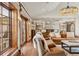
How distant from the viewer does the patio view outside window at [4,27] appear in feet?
8.22

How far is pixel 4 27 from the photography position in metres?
2.62

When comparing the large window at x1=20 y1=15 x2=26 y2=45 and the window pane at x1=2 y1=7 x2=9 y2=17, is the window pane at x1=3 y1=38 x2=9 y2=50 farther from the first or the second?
the window pane at x1=2 y1=7 x2=9 y2=17

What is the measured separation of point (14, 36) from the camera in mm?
2758

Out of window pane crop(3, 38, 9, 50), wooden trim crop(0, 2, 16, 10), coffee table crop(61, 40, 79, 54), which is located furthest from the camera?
coffee table crop(61, 40, 79, 54)

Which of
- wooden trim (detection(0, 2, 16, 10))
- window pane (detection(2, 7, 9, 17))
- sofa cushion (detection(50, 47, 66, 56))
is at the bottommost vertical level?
sofa cushion (detection(50, 47, 66, 56))

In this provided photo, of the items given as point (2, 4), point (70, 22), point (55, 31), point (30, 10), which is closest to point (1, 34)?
point (2, 4)

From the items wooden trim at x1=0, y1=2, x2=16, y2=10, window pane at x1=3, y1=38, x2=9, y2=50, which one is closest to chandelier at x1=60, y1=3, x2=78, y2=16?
wooden trim at x1=0, y1=2, x2=16, y2=10

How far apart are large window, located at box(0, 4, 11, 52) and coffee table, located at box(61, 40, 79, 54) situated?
1.15 meters

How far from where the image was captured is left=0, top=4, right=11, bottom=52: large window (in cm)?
251

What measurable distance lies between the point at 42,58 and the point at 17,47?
0.56 metres

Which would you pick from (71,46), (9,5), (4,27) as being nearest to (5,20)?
(4,27)

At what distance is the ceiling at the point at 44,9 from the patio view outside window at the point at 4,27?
1.34 feet

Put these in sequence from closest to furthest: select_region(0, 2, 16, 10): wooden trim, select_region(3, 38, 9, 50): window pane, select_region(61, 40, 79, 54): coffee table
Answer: select_region(0, 2, 16, 10): wooden trim, select_region(3, 38, 9, 50): window pane, select_region(61, 40, 79, 54): coffee table

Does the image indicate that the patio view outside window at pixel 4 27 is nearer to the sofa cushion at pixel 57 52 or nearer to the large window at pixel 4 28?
the large window at pixel 4 28
